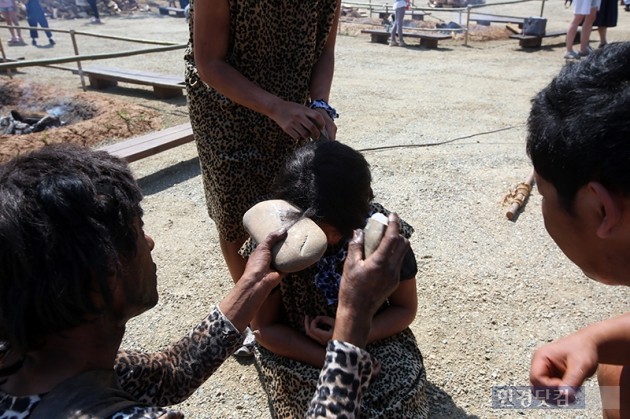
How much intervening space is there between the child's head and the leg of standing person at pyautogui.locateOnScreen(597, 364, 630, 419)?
97 cm

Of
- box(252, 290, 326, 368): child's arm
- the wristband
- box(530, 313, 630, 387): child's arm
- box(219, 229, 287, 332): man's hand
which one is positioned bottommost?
box(252, 290, 326, 368): child's arm

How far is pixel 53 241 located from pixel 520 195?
3860 millimetres

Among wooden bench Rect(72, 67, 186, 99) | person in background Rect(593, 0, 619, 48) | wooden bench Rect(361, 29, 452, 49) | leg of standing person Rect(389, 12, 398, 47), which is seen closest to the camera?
wooden bench Rect(72, 67, 186, 99)

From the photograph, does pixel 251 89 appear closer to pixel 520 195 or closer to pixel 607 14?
pixel 520 195

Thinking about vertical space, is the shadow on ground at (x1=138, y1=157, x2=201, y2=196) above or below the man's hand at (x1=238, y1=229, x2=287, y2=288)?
below

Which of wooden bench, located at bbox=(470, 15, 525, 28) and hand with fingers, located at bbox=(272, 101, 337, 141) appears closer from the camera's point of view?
hand with fingers, located at bbox=(272, 101, 337, 141)

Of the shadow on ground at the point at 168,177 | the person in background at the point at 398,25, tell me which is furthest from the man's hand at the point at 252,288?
the person in background at the point at 398,25

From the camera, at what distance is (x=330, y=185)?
1.83 m

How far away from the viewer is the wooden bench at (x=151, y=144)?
5.36 meters

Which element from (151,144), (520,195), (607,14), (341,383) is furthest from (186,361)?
(607,14)

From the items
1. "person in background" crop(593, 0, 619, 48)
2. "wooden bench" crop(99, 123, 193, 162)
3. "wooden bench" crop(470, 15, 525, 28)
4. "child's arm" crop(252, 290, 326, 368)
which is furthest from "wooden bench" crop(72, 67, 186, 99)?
"wooden bench" crop(470, 15, 525, 28)

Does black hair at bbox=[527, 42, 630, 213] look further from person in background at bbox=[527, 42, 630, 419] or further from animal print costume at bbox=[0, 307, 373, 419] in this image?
animal print costume at bbox=[0, 307, 373, 419]

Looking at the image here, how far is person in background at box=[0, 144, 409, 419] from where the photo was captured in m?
1.11

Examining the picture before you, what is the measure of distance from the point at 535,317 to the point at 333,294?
155 centimetres
